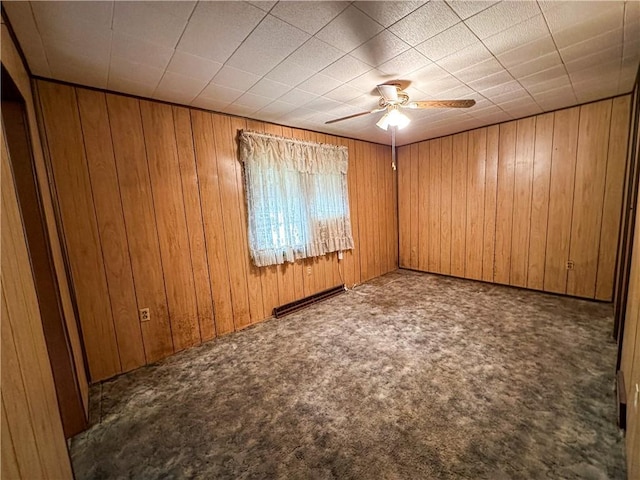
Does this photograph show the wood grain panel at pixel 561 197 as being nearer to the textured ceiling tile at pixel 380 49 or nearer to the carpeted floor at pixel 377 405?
the carpeted floor at pixel 377 405

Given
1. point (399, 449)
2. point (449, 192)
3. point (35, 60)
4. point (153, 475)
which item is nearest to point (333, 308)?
point (399, 449)

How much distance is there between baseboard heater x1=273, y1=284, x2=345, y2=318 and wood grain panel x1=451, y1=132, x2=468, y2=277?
2.00 m

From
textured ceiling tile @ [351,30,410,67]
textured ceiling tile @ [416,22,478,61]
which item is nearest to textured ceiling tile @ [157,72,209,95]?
textured ceiling tile @ [351,30,410,67]

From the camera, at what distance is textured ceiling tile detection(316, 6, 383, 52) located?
4.81ft

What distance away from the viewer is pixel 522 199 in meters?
3.71

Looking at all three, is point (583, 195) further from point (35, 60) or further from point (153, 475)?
point (35, 60)

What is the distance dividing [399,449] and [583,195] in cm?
366

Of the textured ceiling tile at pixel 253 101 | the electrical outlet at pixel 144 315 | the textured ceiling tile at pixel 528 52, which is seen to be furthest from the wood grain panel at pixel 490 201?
the electrical outlet at pixel 144 315

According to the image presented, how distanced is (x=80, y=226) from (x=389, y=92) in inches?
105

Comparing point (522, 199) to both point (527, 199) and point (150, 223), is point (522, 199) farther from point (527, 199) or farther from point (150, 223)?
point (150, 223)

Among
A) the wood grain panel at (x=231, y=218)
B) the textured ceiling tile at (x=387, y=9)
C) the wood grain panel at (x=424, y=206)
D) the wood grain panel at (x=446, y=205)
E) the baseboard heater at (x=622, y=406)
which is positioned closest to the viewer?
the textured ceiling tile at (x=387, y=9)

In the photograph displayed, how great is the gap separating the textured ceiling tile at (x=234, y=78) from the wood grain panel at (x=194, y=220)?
2.20 feet

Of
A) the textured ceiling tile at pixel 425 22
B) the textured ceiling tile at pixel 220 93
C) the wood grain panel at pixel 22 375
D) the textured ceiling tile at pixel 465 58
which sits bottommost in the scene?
the wood grain panel at pixel 22 375

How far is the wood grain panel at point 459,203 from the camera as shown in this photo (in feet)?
13.8
